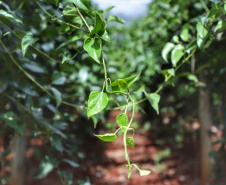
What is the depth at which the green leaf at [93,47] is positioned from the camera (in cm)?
46

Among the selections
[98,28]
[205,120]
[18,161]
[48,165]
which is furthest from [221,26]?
[18,161]

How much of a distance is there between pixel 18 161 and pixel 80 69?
645 millimetres

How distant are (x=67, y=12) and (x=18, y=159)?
1122 millimetres

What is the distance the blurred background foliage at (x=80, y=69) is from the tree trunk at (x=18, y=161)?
48mm

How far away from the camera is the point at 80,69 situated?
128 centimetres

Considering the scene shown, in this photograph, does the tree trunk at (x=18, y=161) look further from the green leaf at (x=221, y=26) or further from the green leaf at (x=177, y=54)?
the green leaf at (x=221, y=26)

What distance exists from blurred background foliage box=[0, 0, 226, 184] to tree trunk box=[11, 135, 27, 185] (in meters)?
0.05

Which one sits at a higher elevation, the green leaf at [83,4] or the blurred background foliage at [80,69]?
the green leaf at [83,4]

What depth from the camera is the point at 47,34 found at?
93 cm

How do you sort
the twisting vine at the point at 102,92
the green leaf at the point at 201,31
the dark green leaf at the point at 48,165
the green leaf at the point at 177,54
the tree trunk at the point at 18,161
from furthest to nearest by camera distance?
1. the tree trunk at the point at 18,161
2. the dark green leaf at the point at 48,165
3. the green leaf at the point at 177,54
4. the green leaf at the point at 201,31
5. the twisting vine at the point at 102,92

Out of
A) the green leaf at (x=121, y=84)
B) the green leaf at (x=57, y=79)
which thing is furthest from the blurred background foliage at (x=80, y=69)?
the green leaf at (x=121, y=84)

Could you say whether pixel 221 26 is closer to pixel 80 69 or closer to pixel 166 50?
pixel 166 50

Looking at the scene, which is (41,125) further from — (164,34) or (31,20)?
(164,34)

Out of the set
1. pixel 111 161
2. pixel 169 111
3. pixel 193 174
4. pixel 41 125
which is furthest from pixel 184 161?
pixel 41 125
